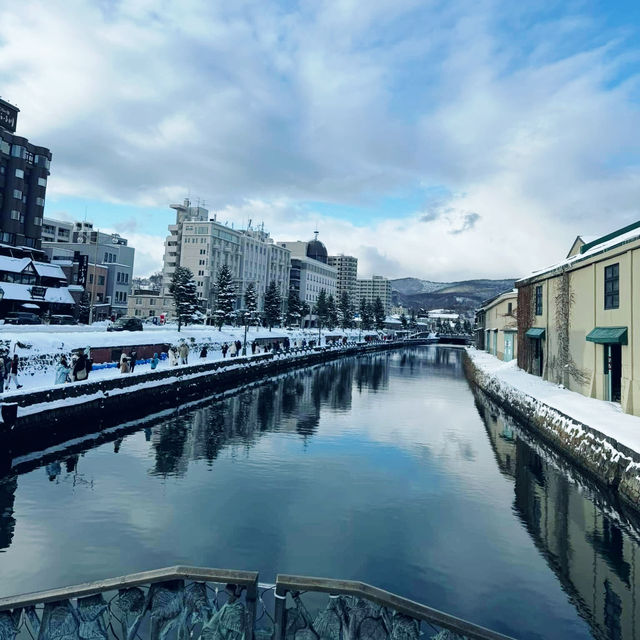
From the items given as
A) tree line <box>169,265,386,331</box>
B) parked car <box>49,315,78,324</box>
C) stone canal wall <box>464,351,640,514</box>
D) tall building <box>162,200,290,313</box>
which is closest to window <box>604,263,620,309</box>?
stone canal wall <box>464,351,640,514</box>

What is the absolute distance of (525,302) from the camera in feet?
128

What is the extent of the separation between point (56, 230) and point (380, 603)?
13896cm

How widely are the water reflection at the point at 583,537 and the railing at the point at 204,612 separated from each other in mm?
5649

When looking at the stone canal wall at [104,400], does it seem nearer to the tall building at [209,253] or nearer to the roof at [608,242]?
the roof at [608,242]

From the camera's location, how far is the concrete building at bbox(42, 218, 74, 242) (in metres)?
120

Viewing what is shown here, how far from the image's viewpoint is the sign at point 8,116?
68250 mm

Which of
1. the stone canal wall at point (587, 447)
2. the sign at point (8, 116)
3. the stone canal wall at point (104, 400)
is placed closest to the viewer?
the stone canal wall at point (587, 447)

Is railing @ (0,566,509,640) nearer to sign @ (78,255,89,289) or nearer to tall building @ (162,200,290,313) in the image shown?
sign @ (78,255,89,289)

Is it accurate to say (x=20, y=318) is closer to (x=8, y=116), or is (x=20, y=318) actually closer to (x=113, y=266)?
(x=8, y=116)

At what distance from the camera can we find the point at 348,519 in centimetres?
1285

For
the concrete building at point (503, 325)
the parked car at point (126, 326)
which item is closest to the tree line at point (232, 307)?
the parked car at point (126, 326)

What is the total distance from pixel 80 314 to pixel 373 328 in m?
105

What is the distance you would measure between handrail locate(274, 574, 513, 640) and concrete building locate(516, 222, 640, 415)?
17733mm

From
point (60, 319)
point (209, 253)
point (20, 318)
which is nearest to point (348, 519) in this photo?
point (20, 318)
